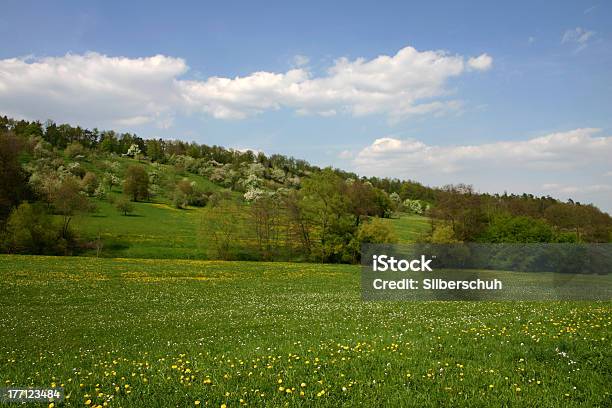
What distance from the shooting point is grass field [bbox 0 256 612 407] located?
23.1ft

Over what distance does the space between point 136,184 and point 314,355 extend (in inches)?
4583

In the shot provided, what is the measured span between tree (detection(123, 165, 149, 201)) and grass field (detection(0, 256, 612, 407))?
99.1 meters

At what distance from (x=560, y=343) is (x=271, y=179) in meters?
147

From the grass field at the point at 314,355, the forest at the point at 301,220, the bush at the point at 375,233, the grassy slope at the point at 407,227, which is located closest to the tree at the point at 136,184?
the forest at the point at 301,220

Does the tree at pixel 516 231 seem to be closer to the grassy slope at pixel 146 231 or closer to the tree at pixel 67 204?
the grassy slope at pixel 146 231

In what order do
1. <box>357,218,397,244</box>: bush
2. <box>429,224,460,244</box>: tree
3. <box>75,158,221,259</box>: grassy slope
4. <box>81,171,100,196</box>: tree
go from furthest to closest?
<box>81,171,100,196</box>: tree, <box>75,158,221,259</box>: grassy slope, <box>429,224,460,244</box>: tree, <box>357,218,397,244</box>: bush

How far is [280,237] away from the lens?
72.7m

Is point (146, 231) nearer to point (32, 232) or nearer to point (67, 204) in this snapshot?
point (67, 204)

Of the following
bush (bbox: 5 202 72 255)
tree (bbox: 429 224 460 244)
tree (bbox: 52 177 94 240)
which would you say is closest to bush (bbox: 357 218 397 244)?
tree (bbox: 429 224 460 244)

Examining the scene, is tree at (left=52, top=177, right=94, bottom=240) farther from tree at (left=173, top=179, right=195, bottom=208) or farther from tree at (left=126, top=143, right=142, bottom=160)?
tree at (left=126, top=143, right=142, bottom=160)

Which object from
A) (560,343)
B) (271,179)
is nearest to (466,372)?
(560,343)

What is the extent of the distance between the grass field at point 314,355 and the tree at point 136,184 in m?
99.1

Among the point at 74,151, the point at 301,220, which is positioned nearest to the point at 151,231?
the point at 301,220

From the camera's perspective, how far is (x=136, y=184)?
11562 centimetres
